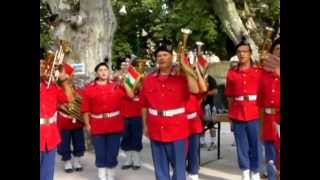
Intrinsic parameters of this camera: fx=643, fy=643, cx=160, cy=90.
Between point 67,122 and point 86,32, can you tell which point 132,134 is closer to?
point 67,122

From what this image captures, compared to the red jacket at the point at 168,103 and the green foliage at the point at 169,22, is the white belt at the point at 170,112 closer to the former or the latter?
the red jacket at the point at 168,103

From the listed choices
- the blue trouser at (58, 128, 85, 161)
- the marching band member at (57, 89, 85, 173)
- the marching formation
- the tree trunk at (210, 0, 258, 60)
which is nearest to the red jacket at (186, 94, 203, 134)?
the marching formation

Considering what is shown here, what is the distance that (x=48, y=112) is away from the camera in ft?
20.6

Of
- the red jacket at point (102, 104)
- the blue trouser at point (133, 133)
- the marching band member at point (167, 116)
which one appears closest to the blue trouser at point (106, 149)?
the red jacket at point (102, 104)

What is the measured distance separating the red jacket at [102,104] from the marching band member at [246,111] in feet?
4.90

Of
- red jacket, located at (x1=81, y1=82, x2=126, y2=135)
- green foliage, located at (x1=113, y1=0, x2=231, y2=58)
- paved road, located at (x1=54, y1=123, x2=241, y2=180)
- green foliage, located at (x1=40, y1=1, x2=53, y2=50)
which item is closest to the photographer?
red jacket, located at (x1=81, y1=82, x2=126, y2=135)

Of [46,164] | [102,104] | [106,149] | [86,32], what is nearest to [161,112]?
[46,164]

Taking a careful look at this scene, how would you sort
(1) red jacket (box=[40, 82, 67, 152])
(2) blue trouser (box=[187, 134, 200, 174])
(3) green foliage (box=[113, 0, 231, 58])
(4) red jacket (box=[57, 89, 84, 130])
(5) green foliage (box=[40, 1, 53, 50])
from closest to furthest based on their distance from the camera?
1. (1) red jacket (box=[40, 82, 67, 152])
2. (2) blue trouser (box=[187, 134, 200, 174])
3. (4) red jacket (box=[57, 89, 84, 130])
4. (5) green foliage (box=[40, 1, 53, 50])
5. (3) green foliage (box=[113, 0, 231, 58])

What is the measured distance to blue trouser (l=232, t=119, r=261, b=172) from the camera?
7656 millimetres

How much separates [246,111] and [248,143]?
404 mm

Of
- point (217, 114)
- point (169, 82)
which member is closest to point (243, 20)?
point (217, 114)

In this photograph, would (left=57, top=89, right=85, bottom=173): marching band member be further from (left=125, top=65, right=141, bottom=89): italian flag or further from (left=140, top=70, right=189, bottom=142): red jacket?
(left=140, top=70, right=189, bottom=142): red jacket
